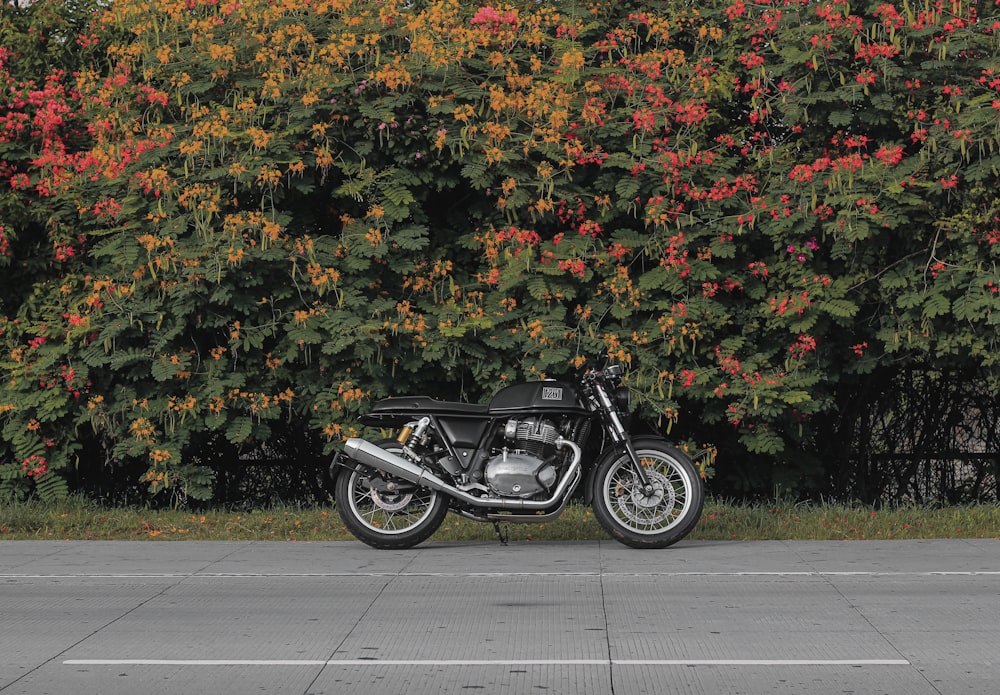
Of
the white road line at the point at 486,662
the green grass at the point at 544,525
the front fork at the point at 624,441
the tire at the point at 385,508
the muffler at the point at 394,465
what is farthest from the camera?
the green grass at the point at 544,525

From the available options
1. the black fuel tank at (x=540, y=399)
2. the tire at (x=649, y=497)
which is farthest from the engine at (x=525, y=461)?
the tire at (x=649, y=497)

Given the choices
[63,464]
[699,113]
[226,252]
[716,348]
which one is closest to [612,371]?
[716,348]

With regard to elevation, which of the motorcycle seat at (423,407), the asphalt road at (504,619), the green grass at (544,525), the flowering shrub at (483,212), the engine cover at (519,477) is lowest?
the green grass at (544,525)

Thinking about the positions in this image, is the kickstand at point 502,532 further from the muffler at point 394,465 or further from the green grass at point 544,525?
the muffler at point 394,465

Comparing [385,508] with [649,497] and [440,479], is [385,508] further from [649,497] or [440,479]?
[649,497]

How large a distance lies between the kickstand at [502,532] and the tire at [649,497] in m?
0.85

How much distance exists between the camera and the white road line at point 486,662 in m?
6.36

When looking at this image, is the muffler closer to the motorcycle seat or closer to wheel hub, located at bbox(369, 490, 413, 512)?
wheel hub, located at bbox(369, 490, 413, 512)

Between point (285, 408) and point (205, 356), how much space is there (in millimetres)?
855

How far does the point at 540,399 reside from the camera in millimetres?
10227

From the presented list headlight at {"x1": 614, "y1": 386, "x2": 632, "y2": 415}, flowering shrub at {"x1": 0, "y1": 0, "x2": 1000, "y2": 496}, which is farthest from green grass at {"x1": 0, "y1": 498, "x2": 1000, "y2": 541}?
headlight at {"x1": 614, "y1": 386, "x2": 632, "y2": 415}

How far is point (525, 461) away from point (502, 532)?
4.49 feet

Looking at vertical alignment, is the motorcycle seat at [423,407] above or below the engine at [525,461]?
above

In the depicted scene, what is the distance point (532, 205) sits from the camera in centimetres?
1220
